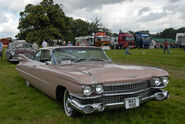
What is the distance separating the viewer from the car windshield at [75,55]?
4.16 m

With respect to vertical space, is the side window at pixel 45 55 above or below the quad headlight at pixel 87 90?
above

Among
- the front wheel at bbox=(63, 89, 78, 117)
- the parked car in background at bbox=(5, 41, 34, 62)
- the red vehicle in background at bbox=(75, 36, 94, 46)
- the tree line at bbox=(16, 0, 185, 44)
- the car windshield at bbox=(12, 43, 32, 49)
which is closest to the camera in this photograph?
the front wheel at bbox=(63, 89, 78, 117)

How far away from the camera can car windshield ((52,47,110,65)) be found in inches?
164

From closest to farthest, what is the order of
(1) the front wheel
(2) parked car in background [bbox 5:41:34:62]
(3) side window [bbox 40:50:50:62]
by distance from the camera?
(1) the front wheel → (3) side window [bbox 40:50:50:62] → (2) parked car in background [bbox 5:41:34:62]

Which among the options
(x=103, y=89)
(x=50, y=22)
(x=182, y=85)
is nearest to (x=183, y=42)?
(x=182, y=85)

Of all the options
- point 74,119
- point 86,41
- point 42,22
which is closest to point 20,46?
point 74,119

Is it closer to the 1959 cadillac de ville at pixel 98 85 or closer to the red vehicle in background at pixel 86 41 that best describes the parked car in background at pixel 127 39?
the red vehicle in background at pixel 86 41

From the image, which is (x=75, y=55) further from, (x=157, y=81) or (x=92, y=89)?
(x=157, y=81)

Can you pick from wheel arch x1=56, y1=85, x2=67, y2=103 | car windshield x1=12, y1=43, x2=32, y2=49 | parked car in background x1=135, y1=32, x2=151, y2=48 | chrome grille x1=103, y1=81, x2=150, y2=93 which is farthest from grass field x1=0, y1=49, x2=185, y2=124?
parked car in background x1=135, y1=32, x2=151, y2=48

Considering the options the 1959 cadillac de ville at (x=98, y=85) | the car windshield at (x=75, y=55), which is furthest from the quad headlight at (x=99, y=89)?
the car windshield at (x=75, y=55)

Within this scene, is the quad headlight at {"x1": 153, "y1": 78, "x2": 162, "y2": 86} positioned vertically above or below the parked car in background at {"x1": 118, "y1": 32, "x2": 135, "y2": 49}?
below

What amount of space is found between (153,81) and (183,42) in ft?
66.0

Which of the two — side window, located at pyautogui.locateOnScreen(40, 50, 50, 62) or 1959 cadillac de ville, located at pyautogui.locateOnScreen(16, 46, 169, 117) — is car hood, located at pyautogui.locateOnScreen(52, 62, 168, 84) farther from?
side window, located at pyautogui.locateOnScreen(40, 50, 50, 62)

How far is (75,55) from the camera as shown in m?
4.38
